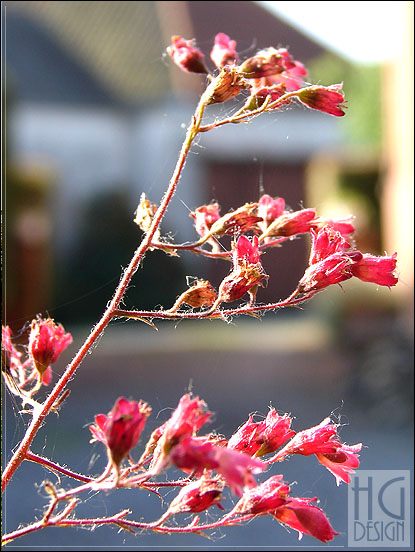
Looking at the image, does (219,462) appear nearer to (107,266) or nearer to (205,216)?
(205,216)

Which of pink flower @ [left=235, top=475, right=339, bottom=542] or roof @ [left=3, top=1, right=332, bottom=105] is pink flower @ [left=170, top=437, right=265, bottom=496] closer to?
pink flower @ [left=235, top=475, right=339, bottom=542]

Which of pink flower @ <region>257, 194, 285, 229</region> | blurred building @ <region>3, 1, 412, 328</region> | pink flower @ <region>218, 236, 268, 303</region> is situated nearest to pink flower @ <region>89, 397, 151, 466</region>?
pink flower @ <region>218, 236, 268, 303</region>

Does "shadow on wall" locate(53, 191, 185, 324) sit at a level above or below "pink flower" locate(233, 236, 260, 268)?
A: above

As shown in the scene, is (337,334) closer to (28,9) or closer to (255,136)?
(255,136)

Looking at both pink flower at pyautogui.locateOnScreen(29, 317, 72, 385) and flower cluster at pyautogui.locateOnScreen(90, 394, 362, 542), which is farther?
pink flower at pyautogui.locateOnScreen(29, 317, 72, 385)

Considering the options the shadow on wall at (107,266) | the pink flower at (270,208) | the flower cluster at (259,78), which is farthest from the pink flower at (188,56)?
the shadow on wall at (107,266)

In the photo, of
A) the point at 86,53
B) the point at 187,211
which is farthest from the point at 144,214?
the point at 86,53
